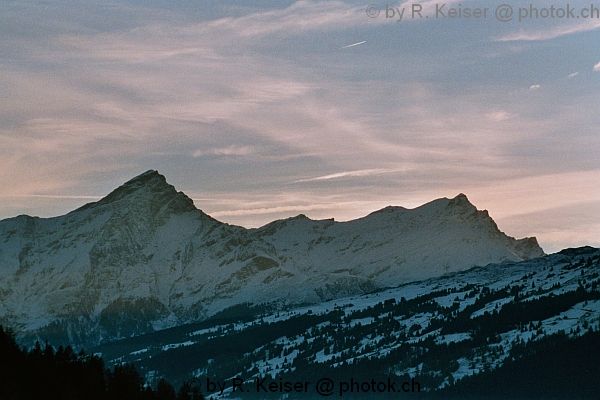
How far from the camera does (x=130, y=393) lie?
483 ft

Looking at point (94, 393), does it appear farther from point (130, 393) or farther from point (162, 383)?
point (162, 383)

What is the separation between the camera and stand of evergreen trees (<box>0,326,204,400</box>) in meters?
129

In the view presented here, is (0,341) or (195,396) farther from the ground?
(0,341)

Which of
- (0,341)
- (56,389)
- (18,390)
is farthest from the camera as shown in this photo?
(0,341)

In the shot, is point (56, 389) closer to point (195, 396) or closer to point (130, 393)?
point (130, 393)

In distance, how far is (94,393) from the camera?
141125 millimetres

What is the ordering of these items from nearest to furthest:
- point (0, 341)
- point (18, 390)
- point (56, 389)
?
point (18, 390)
point (56, 389)
point (0, 341)

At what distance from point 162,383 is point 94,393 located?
2778 centimetres

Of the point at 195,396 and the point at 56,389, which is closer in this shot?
the point at 56,389

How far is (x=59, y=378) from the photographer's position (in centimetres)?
13738

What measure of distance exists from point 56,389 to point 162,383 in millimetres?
36264

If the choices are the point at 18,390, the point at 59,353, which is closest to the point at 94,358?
the point at 59,353

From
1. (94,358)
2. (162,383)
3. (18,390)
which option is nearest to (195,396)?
(162,383)

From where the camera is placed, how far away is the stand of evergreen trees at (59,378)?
5079 inches
